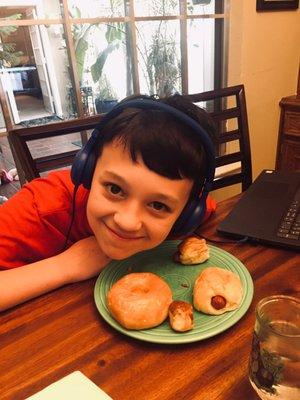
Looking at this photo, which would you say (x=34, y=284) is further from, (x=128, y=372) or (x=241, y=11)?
(x=241, y=11)

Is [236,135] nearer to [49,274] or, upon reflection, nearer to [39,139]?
[39,139]

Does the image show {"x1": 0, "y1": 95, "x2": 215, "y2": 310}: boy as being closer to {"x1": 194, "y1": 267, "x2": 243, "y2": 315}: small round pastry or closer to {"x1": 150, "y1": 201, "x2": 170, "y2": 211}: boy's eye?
{"x1": 150, "y1": 201, "x2": 170, "y2": 211}: boy's eye

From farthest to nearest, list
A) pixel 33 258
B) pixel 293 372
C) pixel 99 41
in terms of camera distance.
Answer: pixel 99 41
pixel 33 258
pixel 293 372

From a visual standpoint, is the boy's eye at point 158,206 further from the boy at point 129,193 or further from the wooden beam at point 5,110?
the wooden beam at point 5,110

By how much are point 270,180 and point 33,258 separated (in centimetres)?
67

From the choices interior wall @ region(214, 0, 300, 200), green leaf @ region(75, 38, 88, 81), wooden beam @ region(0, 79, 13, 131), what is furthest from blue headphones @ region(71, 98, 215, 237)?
interior wall @ region(214, 0, 300, 200)

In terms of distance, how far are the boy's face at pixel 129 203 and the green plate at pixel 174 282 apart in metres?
0.04

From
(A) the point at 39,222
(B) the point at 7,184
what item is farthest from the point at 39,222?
(B) the point at 7,184

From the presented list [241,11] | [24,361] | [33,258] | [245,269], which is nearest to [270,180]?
[245,269]

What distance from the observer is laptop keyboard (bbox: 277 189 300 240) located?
712 millimetres

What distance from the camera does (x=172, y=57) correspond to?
65.9 inches

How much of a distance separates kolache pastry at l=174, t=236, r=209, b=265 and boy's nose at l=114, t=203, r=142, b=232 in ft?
0.39

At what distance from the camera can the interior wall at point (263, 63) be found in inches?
69.6

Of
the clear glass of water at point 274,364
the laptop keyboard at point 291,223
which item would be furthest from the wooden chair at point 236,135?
the clear glass of water at point 274,364
